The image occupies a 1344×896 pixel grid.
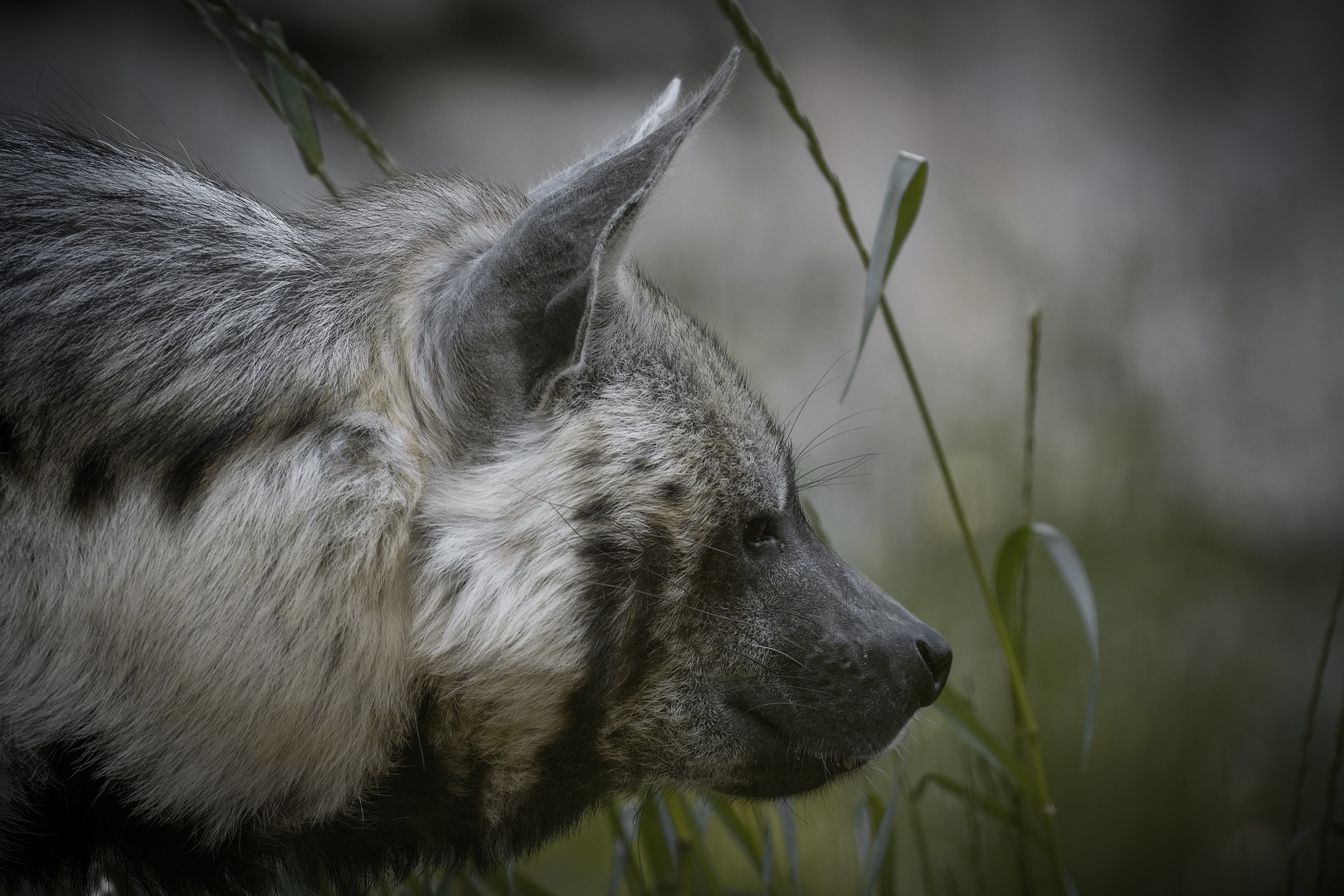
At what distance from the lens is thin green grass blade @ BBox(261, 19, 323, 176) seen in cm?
184

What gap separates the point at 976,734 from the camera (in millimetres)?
1577

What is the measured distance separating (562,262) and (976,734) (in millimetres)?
1033

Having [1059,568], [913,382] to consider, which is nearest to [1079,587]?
[1059,568]

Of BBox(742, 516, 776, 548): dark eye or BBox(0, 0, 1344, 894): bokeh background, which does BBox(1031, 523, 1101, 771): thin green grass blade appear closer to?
BBox(742, 516, 776, 548): dark eye

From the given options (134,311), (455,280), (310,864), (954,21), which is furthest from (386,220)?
(954,21)

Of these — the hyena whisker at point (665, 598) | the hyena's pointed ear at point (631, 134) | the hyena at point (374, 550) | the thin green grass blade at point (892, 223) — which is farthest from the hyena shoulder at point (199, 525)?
the thin green grass blade at point (892, 223)

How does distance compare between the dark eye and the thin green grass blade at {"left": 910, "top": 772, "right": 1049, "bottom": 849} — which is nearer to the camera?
the dark eye

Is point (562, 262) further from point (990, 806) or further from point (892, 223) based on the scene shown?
point (990, 806)

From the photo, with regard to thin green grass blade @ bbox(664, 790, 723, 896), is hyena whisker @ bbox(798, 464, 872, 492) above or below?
above

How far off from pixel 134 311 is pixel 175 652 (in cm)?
46

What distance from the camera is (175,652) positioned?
47.4 inches

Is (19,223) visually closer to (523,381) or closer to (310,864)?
(523,381)

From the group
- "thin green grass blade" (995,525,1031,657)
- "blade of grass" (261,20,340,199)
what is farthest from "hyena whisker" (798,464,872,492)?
"blade of grass" (261,20,340,199)

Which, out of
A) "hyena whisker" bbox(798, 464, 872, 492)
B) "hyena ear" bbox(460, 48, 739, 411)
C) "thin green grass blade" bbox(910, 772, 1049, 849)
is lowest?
"thin green grass blade" bbox(910, 772, 1049, 849)
